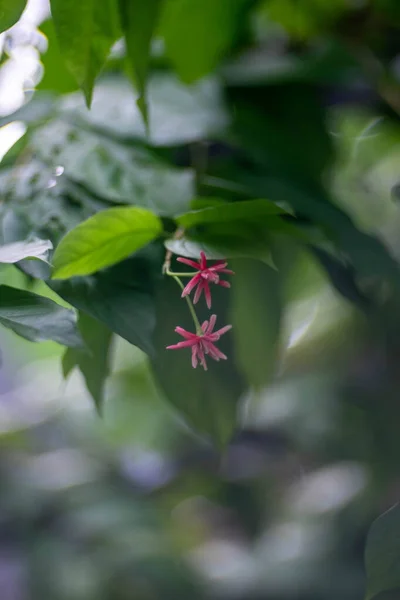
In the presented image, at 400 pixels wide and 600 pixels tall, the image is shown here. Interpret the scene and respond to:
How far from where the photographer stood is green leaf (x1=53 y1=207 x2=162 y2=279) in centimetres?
23

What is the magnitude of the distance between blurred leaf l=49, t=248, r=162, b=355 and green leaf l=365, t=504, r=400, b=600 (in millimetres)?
103

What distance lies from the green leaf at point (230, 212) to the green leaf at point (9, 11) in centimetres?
9

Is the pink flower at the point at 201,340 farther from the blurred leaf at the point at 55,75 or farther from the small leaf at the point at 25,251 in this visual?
the blurred leaf at the point at 55,75

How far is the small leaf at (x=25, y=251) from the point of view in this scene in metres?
0.21

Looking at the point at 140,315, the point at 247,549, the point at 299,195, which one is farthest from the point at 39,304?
the point at 247,549

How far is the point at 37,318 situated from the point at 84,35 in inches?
4.7

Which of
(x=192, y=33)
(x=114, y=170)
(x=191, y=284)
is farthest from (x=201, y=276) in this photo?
(x=192, y=33)

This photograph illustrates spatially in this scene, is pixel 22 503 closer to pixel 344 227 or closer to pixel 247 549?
pixel 247 549

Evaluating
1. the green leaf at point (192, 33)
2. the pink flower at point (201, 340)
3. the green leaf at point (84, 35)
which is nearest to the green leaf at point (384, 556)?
the pink flower at point (201, 340)

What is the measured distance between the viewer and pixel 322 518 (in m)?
0.75

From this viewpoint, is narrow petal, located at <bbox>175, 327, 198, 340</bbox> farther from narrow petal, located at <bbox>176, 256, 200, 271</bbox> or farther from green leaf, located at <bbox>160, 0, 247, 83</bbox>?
green leaf, located at <bbox>160, 0, 247, 83</bbox>

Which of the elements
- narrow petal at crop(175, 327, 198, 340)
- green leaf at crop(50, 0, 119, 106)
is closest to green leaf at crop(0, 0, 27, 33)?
green leaf at crop(50, 0, 119, 106)

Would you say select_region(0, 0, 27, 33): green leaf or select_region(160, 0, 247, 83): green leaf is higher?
select_region(0, 0, 27, 33): green leaf

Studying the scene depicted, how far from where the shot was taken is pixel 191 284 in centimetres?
23
